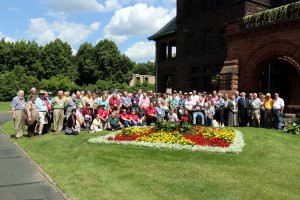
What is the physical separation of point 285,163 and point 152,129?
5.62 m

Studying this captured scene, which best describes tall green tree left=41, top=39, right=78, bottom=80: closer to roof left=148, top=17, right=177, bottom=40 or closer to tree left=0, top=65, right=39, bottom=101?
tree left=0, top=65, right=39, bottom=101

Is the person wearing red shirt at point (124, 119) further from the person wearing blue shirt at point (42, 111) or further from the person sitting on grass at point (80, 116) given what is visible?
the person wearing blue shirt at point (42, 111)

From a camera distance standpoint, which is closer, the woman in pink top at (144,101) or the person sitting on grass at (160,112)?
the person sitting on grass at (160,112)

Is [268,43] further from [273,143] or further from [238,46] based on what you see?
[273,143]

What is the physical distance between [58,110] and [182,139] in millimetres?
6178

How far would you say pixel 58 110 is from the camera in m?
14.4

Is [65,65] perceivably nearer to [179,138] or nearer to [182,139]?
[179,138]

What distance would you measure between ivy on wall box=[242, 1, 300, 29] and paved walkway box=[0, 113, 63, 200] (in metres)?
13.9

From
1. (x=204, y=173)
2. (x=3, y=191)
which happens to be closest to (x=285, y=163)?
(x=204, y=173)

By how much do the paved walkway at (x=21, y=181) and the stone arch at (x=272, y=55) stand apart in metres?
13.0

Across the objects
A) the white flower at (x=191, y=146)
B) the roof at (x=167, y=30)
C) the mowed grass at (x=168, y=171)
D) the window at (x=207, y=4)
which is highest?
the window at (x=207, y=4)

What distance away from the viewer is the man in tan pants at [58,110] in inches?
565

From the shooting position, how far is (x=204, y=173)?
7531mm

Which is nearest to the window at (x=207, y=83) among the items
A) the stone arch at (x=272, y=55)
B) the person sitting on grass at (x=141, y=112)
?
the stone arch at (x=272, y=55)
